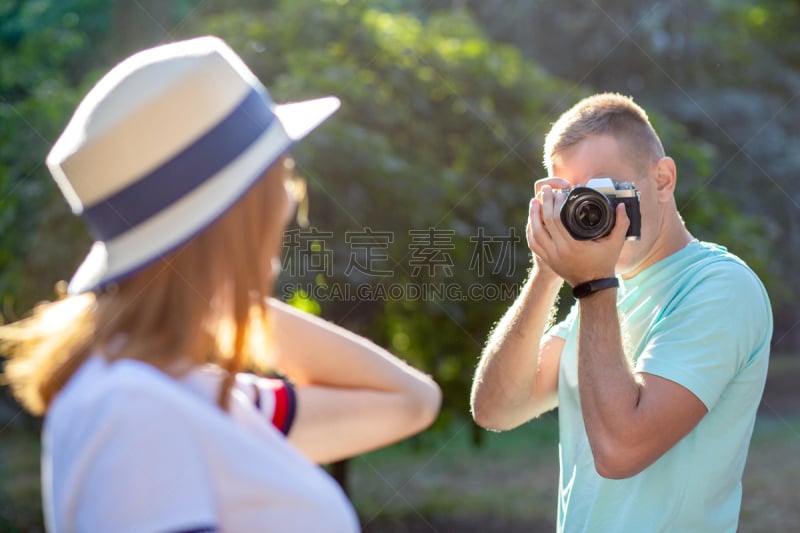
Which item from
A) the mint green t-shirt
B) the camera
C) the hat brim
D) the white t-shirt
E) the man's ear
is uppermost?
the hat brim

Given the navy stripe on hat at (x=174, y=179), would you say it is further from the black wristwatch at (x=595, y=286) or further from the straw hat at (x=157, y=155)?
the black wristwatch at (x=595, y=286)

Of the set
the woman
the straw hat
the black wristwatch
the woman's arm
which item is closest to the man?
the black wristwatch

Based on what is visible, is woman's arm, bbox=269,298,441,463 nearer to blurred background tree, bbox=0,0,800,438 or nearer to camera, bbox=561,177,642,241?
camera, bbox=561,177,642,241

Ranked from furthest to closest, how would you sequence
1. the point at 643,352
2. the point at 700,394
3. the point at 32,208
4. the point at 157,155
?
1. the point at 32,208
2. the point at 643,352
3. the point at 700,394
4. the point at 157,155

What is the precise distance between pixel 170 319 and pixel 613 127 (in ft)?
4.44

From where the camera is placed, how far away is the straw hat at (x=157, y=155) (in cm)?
106

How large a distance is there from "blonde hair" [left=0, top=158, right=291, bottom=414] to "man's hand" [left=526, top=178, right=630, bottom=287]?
904mm

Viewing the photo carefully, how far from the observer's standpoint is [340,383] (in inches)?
54.0

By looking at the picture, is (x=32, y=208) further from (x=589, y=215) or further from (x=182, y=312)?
(x=182, y=312)

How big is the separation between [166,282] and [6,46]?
7265mm

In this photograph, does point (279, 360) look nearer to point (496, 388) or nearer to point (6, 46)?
point (496, 388)

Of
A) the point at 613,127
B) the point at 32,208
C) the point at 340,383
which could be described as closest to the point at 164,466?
the point at 340,383

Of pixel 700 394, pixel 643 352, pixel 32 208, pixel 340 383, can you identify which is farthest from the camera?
pixel 32 208

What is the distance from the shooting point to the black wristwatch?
186 cm
